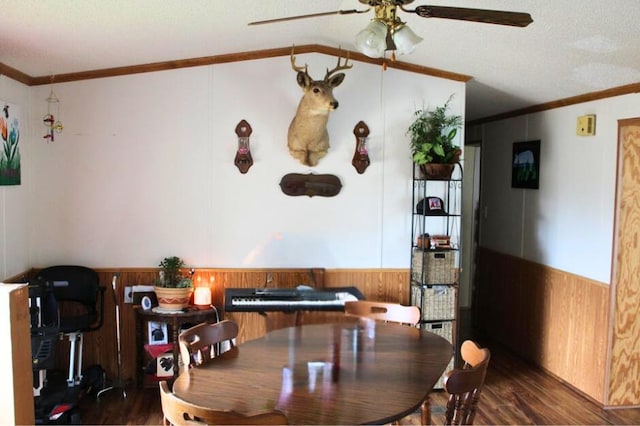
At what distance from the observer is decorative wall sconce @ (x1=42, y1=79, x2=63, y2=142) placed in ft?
14.4

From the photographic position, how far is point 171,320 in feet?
13.9

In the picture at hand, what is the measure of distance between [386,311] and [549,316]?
2167mm

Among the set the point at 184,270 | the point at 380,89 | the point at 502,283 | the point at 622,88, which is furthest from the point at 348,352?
the point at 502,283

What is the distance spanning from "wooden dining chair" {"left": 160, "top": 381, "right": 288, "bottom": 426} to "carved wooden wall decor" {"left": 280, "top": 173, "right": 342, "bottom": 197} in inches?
107

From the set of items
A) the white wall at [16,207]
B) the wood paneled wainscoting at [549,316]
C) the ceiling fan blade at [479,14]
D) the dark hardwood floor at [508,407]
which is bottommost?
the dark hardwood floor at [508,407]

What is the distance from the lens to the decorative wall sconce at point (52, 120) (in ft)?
14.4

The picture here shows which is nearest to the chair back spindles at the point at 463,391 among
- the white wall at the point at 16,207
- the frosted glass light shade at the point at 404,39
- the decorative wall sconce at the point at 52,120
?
the frosted glass light shade at the point at 404,39

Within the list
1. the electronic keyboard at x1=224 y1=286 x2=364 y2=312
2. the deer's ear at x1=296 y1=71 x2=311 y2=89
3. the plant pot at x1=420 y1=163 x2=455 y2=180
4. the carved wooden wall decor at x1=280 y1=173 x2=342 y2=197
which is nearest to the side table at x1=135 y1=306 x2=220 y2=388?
the electronic keyboard at x1=224 y1=286 x2=364 y2=312

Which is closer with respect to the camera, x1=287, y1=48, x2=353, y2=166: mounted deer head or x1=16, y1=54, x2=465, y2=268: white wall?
x1=287, y1=48, x2=353, y2=166: mounted deer head

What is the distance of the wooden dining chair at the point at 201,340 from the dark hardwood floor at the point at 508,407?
4.18 feet

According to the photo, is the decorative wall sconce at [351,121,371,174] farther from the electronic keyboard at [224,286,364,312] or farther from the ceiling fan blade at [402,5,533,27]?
the ceiling fan blade at [402,5,533,27]

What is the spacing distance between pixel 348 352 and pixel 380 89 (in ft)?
8.25

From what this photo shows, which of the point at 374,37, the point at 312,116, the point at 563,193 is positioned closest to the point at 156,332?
the point at 312,116

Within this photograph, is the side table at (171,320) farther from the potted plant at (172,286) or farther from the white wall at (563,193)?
the white wall at (563,193)
